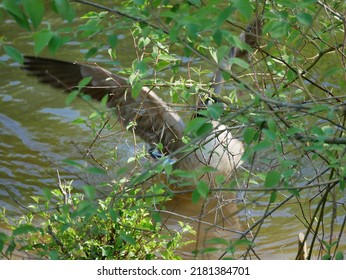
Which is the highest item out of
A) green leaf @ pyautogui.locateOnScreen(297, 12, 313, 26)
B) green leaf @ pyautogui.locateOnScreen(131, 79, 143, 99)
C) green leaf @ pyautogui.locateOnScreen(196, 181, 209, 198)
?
green leaf @ pyautogui.locateOnScreen(297, 12, 313, 26)

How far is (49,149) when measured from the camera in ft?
24.6

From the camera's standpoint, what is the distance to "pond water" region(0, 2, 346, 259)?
5.71 m

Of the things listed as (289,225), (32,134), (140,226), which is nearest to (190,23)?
(140,226)

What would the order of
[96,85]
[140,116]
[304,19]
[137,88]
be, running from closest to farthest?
[304,19], [137,88], [140,116], [96,85]

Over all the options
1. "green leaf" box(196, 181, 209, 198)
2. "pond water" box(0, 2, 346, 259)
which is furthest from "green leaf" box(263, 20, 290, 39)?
"pond water" box(0, 2, 346, 259)

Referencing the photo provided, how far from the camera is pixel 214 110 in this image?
96.2 inches

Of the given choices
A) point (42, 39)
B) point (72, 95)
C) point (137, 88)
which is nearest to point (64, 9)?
point (42, 39)

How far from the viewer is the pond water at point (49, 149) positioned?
5707 mm

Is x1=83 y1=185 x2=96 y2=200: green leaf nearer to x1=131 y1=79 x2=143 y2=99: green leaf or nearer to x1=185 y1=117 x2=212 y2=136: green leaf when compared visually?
x1=185 y1=117 x2=212 y2=136: green leaf

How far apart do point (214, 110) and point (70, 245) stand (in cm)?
145

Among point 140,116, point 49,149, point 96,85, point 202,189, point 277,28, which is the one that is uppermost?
point 277,28

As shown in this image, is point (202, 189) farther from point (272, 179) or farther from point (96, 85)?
point (96, 85)

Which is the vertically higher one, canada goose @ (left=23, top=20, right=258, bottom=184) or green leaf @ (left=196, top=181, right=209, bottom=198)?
green leaf @ (left=196, top=181, right=209, bottom=198)
